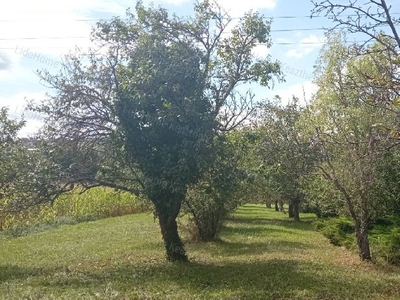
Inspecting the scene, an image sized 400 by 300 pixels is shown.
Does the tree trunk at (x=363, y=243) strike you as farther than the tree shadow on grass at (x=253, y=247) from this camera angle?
No

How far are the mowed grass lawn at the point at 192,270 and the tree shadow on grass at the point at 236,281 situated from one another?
0.02 m

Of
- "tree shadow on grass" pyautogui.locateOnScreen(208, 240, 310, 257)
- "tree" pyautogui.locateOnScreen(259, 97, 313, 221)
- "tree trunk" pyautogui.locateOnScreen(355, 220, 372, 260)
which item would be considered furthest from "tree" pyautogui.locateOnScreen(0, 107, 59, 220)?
"tree trunk" pyautogui.locateOnScreen(355, 220, 372, 260)

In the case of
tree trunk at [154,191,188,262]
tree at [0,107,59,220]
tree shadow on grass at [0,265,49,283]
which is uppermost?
tree at [0,107,59,220]

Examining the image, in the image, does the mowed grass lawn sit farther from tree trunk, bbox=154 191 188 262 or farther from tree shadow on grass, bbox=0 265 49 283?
tree trunk, bbox=154 191 188 262

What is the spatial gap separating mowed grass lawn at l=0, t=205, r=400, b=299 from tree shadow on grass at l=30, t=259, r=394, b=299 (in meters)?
0.02

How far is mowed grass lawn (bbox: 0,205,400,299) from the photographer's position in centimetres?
979

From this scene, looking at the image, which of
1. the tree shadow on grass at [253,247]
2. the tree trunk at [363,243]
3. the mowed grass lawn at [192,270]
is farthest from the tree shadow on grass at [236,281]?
the tree shadow on grass at [253,247]

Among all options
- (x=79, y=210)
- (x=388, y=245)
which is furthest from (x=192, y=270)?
(x=79, y=210)

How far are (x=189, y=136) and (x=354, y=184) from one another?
590 centimetres

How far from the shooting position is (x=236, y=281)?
11.0 metres

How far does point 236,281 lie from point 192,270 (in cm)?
177

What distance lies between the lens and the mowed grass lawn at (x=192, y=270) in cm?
979

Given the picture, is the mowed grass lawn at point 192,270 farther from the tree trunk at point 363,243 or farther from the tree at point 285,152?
the tree at point 285,152

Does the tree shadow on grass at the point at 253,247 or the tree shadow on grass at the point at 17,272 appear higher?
the tree shadow on grass at the point at 17,272
